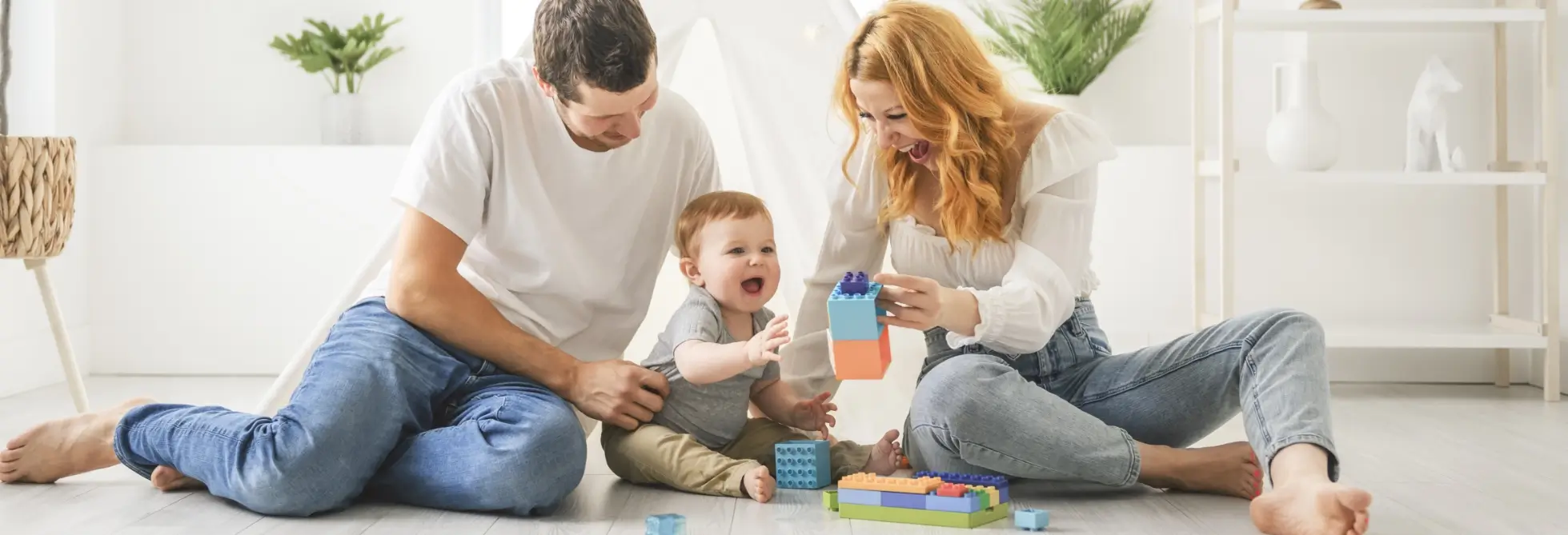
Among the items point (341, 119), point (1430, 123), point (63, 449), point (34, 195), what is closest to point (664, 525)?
point (63, 449)

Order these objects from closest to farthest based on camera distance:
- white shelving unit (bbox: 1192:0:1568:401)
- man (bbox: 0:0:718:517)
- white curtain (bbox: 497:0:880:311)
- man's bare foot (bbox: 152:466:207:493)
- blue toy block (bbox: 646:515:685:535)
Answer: blue toy block (bbox: 646:515:685:535), man (bbox: 0:0:718:517), man's bare foot (bbox: 152:466:207:493), white curtain (bbox: 497:0:880:311), white shelving unit (bbox: 1192:0:1568:401)

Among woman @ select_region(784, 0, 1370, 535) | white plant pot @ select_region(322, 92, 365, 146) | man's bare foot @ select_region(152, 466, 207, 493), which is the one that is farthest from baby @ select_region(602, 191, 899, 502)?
white plant pot @ select_region(322, 92, 365, 146)

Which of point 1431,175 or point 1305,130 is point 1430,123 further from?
point 1305,130

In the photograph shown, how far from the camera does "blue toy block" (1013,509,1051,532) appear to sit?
147 centimetres

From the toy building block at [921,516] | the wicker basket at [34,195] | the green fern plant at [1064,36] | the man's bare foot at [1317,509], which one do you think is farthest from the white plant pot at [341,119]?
the man's bare foot at [1317,509]

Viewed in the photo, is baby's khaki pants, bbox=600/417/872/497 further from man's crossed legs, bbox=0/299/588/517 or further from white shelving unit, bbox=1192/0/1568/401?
white shelving unit, bbox=1192/0/1568/401

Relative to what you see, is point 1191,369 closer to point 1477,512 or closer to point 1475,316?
point 1477,512

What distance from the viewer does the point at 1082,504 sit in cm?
161

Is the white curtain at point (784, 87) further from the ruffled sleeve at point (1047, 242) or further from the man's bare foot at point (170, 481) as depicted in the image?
the man's bare foot at point (170, 481)

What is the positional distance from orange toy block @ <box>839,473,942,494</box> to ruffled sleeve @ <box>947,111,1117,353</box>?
0.59 ft

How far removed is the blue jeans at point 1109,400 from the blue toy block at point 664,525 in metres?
0.35

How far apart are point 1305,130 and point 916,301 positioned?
5.26ft

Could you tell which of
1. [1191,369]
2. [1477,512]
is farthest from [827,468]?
[1477,512]

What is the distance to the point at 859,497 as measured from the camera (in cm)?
155
